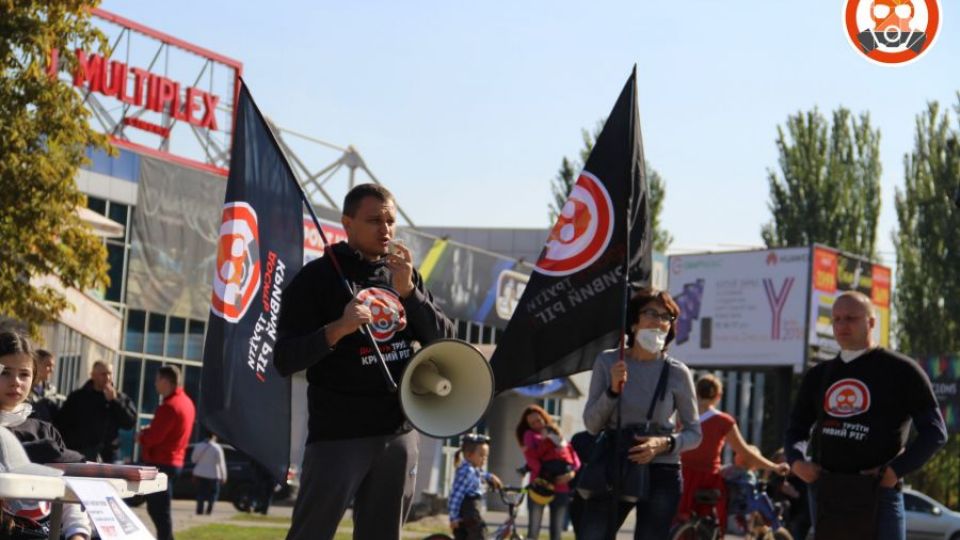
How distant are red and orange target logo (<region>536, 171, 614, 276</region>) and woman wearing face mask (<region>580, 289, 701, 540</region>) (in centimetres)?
88

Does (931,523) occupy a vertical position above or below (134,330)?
below

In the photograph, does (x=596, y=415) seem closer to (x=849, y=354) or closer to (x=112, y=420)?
(x=849, y=354)

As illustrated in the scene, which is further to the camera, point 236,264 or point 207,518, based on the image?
point 207,518

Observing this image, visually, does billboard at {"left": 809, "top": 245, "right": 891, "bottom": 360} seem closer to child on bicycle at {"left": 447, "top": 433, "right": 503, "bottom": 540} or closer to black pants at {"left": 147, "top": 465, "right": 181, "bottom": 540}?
child on bicycle at {"left": 447, "top": 433, "right": 503, "bottom": 540}

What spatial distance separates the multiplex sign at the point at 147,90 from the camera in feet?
122

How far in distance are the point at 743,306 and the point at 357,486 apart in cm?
4681

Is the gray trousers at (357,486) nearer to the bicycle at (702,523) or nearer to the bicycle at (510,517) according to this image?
the bicycle at (702,523)

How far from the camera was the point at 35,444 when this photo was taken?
6.23m

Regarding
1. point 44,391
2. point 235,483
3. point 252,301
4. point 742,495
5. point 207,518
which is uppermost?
point 252,301

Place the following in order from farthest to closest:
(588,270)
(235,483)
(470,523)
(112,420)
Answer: (235,483)
(470,523)
(112,420)
(588,270)

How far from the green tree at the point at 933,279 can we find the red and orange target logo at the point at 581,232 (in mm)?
46400

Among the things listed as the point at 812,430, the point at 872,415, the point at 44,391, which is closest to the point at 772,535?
the point at 44,391

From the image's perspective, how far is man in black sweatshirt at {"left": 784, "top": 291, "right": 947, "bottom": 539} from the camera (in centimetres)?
738

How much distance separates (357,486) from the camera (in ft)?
20.4
